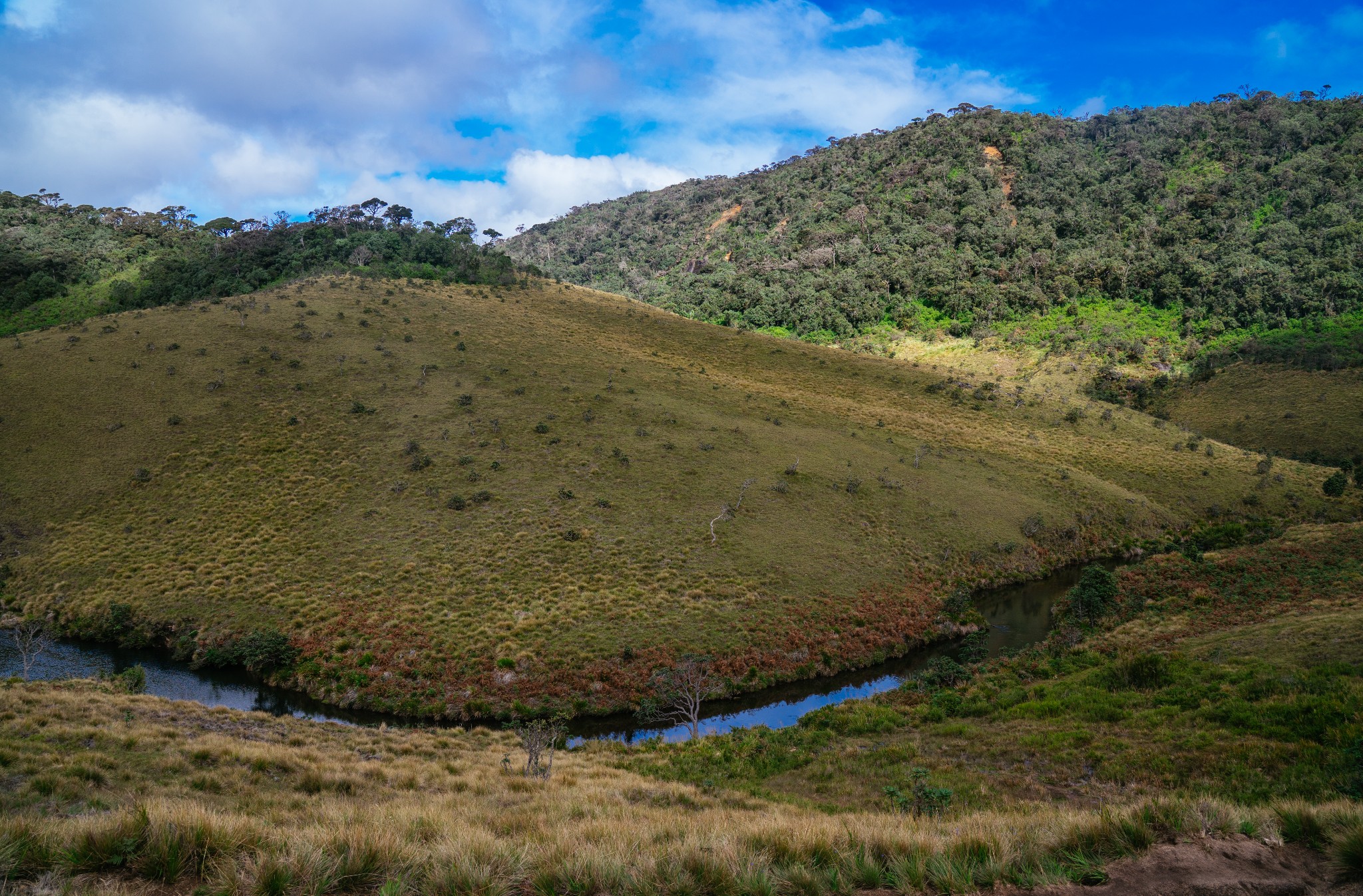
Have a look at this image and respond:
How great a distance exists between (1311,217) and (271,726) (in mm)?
173501

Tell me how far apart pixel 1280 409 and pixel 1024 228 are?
249ft

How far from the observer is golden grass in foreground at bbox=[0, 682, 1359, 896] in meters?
5.10

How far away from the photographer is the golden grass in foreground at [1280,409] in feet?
213

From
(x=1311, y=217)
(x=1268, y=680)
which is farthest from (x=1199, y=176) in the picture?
(x=1268, y=680)

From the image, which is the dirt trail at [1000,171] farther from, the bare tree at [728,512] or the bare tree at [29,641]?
the bare tree at [29,641]

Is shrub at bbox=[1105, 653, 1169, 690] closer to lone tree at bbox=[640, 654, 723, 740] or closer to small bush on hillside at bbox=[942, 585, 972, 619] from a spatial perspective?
lone tree at bbox=[640, 654, 723, 740]

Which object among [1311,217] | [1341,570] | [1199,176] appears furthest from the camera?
[1199,176]

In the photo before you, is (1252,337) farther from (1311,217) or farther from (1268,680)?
(1268,680)

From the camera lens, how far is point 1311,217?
111188 mm

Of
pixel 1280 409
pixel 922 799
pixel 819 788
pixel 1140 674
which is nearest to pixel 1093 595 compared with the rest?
pixel 1140 674

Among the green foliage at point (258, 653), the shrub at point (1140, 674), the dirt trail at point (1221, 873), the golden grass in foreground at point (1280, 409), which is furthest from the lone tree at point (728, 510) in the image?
the golden grass in foreground at point (1280, 409)

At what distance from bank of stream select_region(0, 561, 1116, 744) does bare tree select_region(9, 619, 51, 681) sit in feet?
1.10

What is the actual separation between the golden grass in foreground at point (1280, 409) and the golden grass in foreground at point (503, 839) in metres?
85.7

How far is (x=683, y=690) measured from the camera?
72.9 feet
